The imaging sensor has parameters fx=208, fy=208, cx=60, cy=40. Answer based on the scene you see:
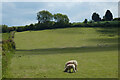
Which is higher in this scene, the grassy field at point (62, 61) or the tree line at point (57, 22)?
the tree line at point (57, 22)

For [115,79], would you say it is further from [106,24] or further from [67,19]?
[67,19]

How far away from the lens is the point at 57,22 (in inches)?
3920

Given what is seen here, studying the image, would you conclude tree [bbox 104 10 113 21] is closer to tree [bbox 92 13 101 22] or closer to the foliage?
tree [bbox 92 13 101 22]

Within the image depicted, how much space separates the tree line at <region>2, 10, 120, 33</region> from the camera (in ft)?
304

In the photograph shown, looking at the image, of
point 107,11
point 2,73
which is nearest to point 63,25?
point 107,11

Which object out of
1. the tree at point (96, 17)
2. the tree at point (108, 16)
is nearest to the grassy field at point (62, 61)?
the tree at point (108, 16)

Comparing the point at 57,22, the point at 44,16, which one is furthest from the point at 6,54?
the point at 44,16

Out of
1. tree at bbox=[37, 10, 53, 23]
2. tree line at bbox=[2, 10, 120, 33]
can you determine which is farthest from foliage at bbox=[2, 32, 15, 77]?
tree at bbox=[37, 10, 53, 23]

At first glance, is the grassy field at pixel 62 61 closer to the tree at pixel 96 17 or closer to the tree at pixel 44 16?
the tree at pixel 44 16

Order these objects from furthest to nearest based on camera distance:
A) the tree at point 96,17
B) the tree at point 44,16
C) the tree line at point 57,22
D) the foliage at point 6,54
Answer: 1. the tree at point 96,17
2. the tree at point 44,16
3. the tree line at point 57,22
4. the foliage at point 6,54

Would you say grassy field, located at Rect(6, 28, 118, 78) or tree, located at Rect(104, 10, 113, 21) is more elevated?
tree, located at Rect(104, 10, 113, 21)

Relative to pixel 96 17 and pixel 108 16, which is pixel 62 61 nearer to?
pixel 108 16

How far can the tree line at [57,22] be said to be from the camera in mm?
92625

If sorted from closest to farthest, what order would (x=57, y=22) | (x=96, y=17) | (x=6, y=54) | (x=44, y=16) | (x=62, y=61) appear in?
(x=62, y=61)
(x=6, y=54)
(x=57, y=22)
(x=44, y=16)
(x=96, y=17)
